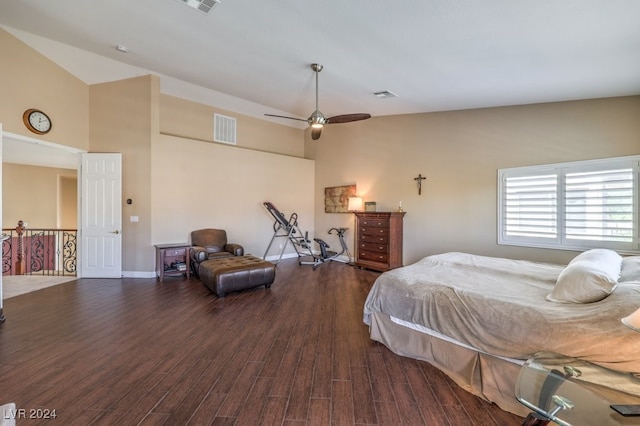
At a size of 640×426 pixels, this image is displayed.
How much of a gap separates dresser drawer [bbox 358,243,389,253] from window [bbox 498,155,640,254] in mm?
2070

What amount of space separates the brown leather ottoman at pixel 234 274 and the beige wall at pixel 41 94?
11.3 feet

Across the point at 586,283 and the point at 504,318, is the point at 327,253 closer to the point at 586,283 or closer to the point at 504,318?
the point at 504,318

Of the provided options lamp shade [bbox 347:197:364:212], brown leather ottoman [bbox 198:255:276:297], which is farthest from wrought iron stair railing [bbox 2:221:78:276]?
lamp shade [bbox 347:197:364:212]

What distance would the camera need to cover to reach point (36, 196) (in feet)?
27.8

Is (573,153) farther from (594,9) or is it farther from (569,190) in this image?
(594,9)

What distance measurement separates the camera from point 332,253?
726 centimetres

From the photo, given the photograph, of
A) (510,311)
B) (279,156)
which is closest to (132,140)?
(279,156)

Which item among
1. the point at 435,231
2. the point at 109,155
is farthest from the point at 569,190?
the point at 109,155

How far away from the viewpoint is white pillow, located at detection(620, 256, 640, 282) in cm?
206

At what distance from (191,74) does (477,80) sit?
5014 mm

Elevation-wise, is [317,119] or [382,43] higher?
[382,43]

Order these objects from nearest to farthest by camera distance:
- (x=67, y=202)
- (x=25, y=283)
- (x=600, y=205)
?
(x=600, y=205)
(x=25, y=283)
(x=67, y=202)

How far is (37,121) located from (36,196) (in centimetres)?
625

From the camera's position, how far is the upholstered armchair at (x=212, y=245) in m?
5.44
